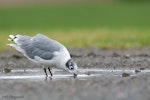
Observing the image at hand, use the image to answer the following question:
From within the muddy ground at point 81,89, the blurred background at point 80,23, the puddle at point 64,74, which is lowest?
the muddy ground at point 81,89

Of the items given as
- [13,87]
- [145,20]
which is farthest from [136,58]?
[145,20]

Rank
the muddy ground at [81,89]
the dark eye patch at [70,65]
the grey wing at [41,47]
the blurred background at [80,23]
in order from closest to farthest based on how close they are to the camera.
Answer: the muddy ground at [81,89] → the dark eye patch at [70,65] → the grey wing at [41,47] → the blurred background at [80,23]

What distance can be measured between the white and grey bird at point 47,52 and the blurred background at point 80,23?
25.9 feet

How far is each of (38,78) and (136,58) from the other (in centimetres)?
461

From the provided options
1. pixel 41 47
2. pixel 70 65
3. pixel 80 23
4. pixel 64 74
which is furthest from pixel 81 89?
pixel 80 23

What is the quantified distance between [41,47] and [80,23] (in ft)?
73.6

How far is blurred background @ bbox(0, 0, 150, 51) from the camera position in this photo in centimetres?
2234

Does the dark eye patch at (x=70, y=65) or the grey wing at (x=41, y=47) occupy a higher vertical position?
the grey wing at (x=41, y=47)

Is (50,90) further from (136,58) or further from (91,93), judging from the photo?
(136,58)

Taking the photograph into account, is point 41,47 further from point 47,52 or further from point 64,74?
point 64,74

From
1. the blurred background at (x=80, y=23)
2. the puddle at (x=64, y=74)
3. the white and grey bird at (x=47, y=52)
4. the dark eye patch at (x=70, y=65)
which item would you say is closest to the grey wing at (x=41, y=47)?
the white and grey bird at (x=47, y=52)

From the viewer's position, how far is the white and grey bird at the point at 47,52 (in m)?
11.8

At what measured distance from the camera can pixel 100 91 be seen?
30.9ft

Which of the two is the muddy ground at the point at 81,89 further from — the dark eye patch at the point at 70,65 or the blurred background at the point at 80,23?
the blurred background at the point at 80,23
